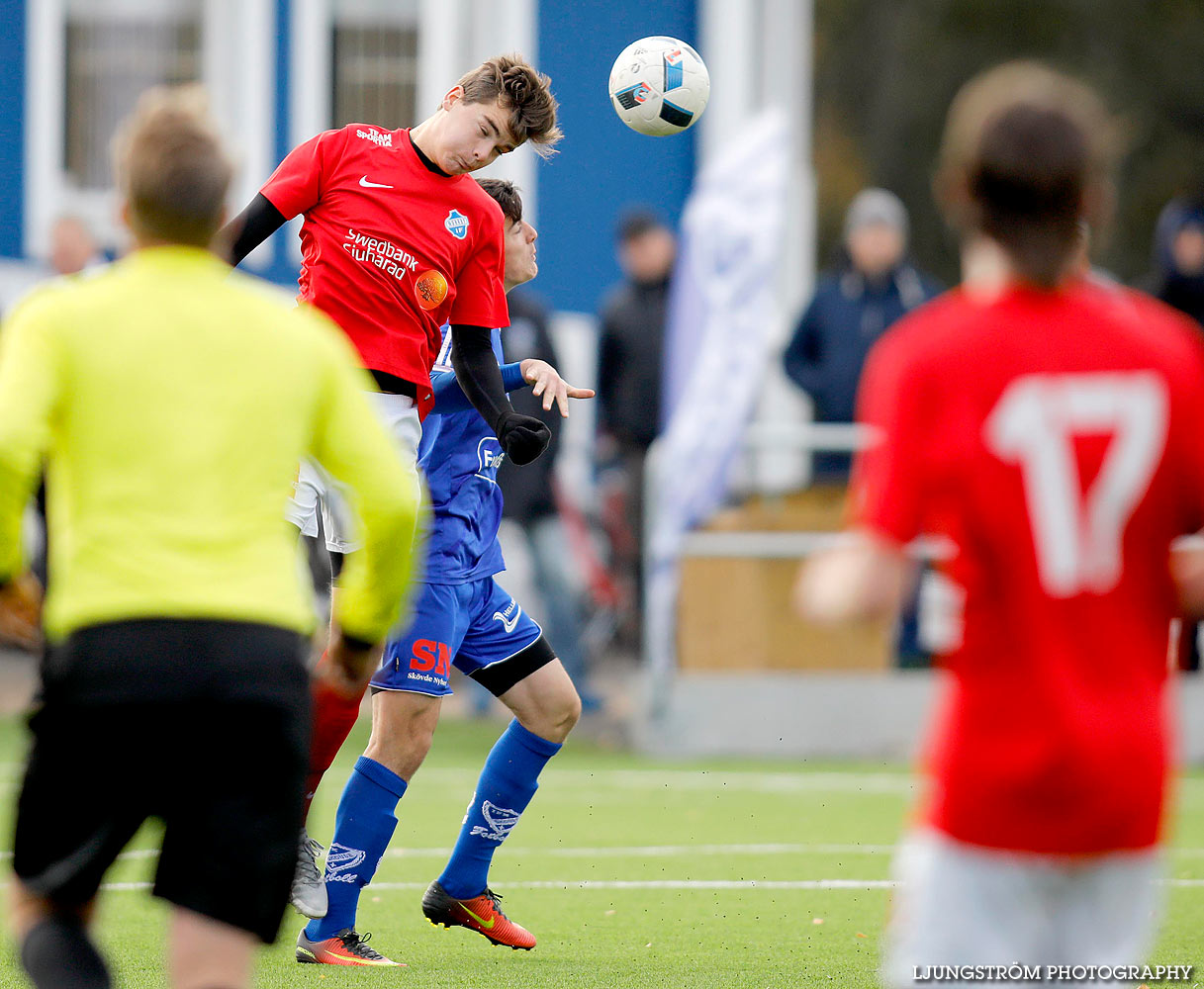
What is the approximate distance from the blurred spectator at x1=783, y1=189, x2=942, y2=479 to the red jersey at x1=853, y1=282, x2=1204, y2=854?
8609 millimetres

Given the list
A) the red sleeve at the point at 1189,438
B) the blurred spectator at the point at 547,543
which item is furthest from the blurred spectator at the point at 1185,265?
the red sleeve at the point at 1189,438

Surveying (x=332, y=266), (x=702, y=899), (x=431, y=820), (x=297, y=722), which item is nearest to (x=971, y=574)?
(x=297, y=722)

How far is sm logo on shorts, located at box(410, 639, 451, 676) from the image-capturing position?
18.3 feet

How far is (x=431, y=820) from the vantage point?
8.53m

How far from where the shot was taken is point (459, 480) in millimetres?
5875

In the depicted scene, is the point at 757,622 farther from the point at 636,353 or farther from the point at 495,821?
the point at 495,821

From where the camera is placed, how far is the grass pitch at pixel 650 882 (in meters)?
5.37

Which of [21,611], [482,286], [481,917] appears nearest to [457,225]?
[482,286]

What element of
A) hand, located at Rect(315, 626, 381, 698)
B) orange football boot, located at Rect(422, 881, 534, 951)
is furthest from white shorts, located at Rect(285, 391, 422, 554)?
hand, located at Rect(315, 626, 381, 698)

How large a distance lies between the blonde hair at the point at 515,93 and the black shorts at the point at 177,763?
2.67 meters

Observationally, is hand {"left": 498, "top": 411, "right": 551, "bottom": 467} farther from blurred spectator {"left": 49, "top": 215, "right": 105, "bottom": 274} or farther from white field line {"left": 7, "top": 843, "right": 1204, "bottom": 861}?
blurred spectator {"left": 49, "top": 215, "right": 105, "bottom": 274}

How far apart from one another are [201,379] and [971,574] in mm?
1197

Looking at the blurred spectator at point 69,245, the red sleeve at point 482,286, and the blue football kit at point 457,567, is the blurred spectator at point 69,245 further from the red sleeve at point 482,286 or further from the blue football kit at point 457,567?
the red sleeve at point 482,286

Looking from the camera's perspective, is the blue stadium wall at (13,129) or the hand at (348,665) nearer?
the hand at (348,665)
